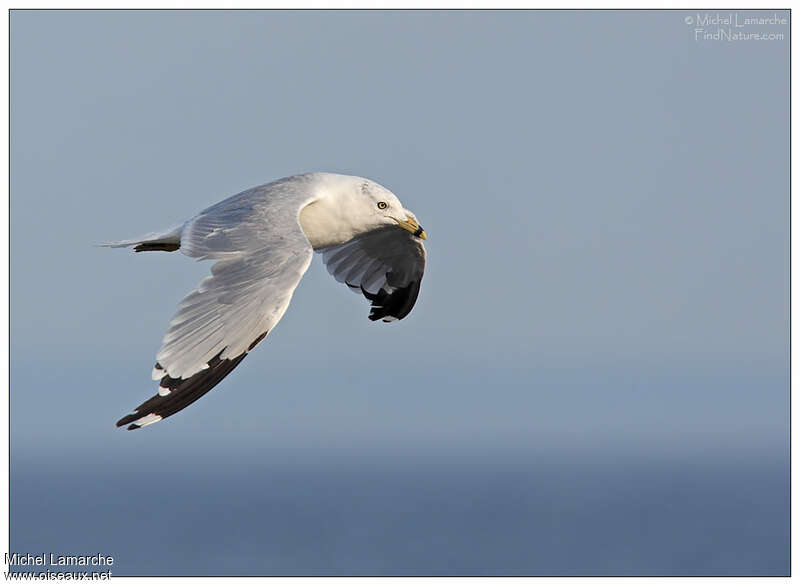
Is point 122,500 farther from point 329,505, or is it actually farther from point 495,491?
point 495,491

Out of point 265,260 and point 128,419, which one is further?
point 265,260

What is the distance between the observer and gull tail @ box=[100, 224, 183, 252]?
21.8 ft

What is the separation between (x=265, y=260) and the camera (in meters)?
5.51

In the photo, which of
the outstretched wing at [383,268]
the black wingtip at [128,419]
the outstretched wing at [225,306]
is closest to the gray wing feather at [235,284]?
the outstretched wing at [225,306]

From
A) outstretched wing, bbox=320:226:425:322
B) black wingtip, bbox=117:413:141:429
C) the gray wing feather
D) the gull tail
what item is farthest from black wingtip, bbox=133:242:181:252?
black wingtip, bbox=117:413:141:429

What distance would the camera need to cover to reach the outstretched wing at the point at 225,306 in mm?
5066

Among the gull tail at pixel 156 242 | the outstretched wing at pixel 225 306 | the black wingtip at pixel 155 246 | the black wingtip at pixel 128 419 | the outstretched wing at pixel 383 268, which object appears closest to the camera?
the black wingtip at pixel 128 419

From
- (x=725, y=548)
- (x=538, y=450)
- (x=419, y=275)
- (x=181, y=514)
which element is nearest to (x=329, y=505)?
(x=181, y=514)

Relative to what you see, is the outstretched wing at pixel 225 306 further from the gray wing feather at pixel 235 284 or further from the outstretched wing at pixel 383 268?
the outstretched wing at pixel 383 268

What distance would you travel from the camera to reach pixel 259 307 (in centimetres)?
525

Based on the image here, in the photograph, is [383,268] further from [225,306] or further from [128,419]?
[128,419]

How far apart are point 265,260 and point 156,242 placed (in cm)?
147

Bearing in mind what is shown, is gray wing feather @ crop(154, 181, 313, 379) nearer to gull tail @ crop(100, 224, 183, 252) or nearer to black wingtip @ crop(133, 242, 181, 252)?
gull tail @ crop(100, 224, 183, 252)

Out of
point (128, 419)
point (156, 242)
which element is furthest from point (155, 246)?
point (128, 419)
